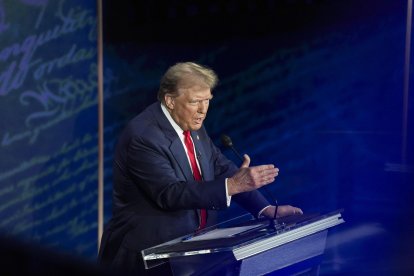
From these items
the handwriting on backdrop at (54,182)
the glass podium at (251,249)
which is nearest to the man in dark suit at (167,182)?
the glass podium at (251,249)

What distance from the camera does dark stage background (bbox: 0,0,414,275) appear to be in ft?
11.3

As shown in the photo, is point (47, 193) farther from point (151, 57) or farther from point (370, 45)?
point (370, 45)

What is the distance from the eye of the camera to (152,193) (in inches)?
85.6

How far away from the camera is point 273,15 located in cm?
380

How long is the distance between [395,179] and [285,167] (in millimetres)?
699

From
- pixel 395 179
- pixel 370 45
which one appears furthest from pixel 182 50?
Answer: pixel 395 179

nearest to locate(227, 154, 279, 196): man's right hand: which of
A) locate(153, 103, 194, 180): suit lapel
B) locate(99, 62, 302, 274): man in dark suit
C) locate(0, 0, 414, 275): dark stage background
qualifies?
locate(99, 62, 302, 274): man in dark suit

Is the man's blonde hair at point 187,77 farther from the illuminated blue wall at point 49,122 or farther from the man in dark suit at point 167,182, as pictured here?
the illuminated blue wall at point 49,122

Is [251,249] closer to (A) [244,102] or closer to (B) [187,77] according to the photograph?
(B) [187,77]

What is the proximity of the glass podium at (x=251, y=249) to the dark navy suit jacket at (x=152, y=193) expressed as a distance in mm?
169

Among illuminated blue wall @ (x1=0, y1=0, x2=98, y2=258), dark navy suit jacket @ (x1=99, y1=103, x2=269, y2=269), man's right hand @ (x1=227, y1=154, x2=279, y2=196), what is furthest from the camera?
illuminated blue wall @ (x1=0, y1=0, x2=98, y2=258)

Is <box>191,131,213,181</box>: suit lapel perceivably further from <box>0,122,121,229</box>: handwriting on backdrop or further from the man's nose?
<box>0,122,121,229</box>: handwriting on backdrop

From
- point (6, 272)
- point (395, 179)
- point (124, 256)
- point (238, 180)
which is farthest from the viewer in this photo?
point (395, 179)

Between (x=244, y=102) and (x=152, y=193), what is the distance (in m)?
1.84
